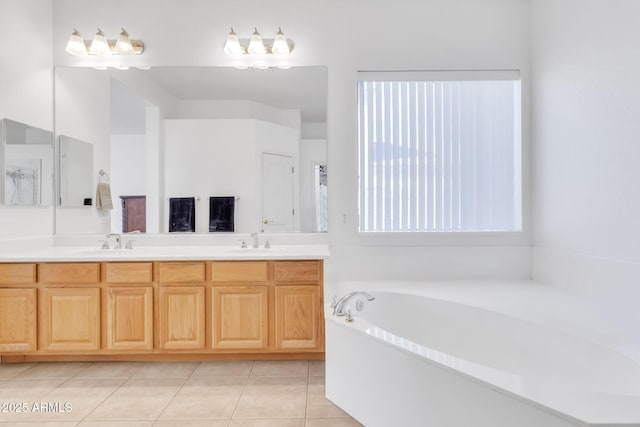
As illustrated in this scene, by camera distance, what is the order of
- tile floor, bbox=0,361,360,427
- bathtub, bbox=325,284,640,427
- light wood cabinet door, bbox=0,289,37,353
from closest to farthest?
bathtub, bbox=325,284,640,427
tile floor, bbox=0,361,360,427
light wood cabinet door, bbox=0,289,37,353

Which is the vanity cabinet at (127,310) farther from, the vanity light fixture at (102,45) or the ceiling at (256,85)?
the vanity light fixture at (102,45)

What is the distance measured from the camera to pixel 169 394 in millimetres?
2229

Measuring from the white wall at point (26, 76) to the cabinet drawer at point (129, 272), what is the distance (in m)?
0.82

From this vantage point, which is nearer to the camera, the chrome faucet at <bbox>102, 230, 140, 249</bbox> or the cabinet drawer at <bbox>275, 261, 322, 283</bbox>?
the cabinet drawer at <bbox>275, 261, 322, 283</bbox>

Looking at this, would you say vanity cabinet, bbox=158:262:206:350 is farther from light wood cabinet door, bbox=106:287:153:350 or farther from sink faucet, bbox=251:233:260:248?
sink faucet, bbox=251:233:260:248

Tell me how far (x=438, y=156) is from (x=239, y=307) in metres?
Answer: 1.90

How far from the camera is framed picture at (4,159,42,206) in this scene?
263 cm

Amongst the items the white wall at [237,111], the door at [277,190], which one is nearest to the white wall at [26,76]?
the white wall at [237,111]

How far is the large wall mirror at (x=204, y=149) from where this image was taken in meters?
2.98

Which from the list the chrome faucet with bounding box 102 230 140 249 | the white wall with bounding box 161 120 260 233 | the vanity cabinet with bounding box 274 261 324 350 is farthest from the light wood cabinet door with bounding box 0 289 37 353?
the vanity cabinet with bounding box 274 261 324 350

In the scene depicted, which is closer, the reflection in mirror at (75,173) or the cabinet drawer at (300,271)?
the cabinet drawer at (300,271)

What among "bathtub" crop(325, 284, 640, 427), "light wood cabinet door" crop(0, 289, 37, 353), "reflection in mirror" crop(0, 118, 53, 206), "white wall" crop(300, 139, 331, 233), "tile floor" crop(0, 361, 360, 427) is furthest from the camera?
"white wall" crop(300, 139, 331, 233)

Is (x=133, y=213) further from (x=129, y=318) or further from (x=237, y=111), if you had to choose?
(x=237, y=111)

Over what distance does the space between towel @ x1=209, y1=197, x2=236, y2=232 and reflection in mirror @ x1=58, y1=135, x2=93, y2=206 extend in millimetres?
966
